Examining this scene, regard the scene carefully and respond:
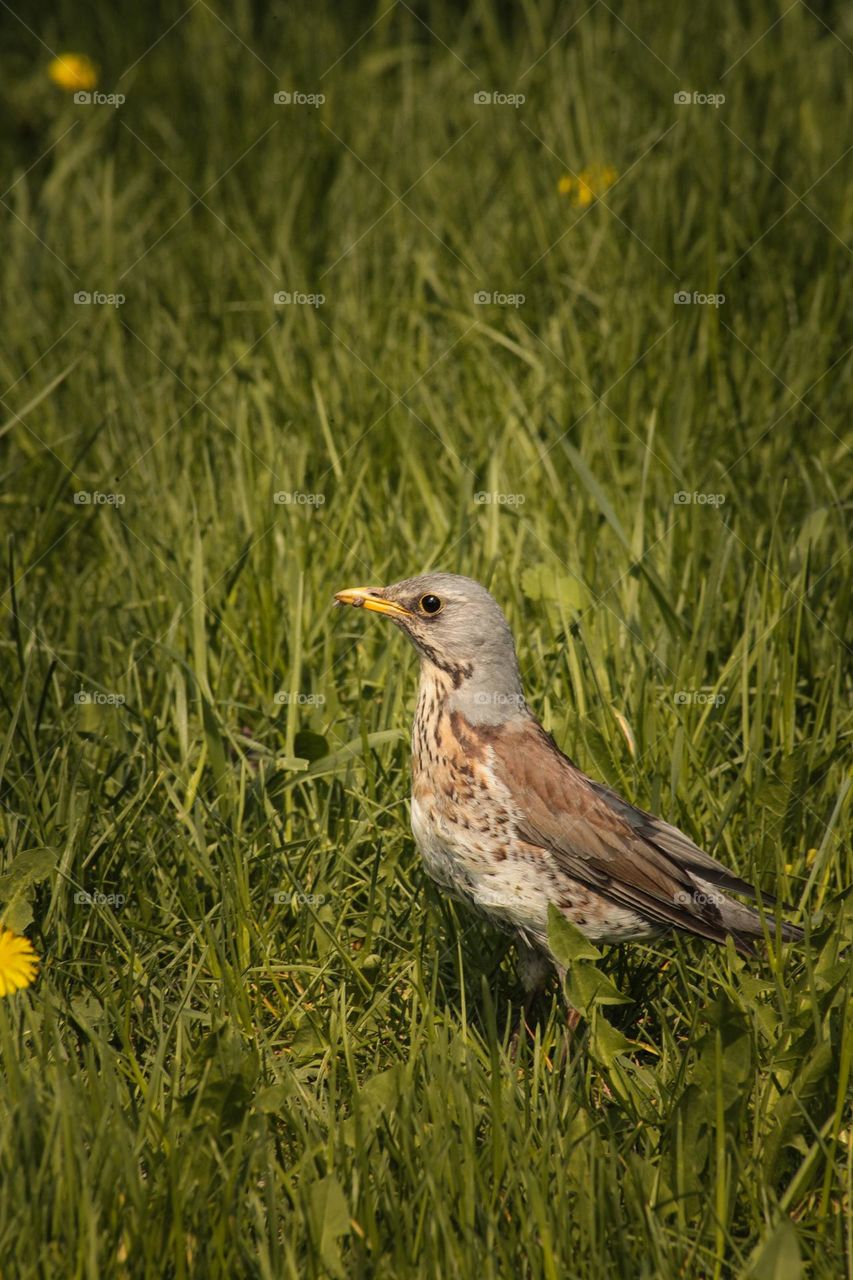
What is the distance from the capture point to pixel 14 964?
359 cm

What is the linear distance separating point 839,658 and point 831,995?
1652 mm

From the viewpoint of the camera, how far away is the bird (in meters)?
3.87

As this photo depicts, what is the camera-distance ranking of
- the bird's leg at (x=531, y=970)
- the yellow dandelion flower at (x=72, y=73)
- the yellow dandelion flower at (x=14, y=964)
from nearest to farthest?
the yellow dandelion flower at (x=14, y=964)
the bird's leg at (x=531, y=970)
the yellow dandelion flower at (x=72, y=73)

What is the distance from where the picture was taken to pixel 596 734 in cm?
448

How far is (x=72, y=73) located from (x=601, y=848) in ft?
21.7

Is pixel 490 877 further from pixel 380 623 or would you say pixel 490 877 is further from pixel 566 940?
pixel 380 623

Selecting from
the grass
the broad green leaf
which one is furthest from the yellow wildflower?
the broad green leaf

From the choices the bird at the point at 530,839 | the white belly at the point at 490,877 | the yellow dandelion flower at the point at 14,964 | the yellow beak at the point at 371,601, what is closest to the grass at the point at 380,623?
the yellow dandelion flower at the point at 14,964

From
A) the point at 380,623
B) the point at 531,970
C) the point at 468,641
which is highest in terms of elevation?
the point at 468,641

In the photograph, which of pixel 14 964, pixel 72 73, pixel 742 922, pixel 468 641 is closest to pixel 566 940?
pixel 742 922

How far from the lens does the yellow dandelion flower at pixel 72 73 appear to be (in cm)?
859

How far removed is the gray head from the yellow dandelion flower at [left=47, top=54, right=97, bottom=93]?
580 centimetres

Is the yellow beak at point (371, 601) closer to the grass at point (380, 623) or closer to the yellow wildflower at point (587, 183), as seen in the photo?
the grass at point (380, 623)

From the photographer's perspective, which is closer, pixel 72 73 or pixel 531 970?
pixel 531 970
